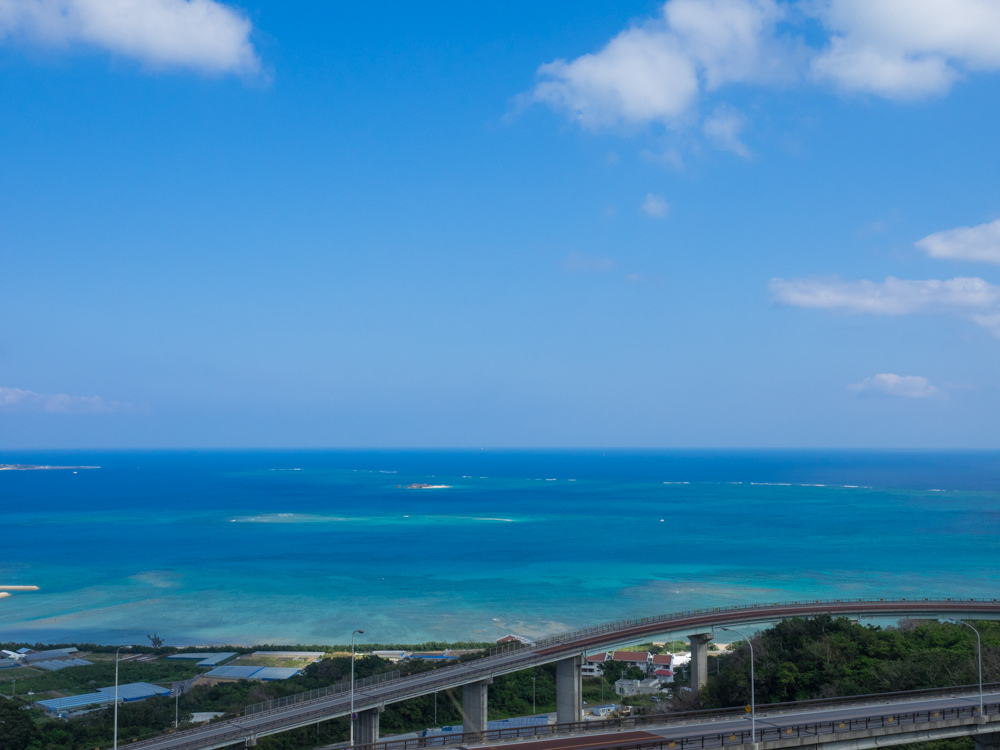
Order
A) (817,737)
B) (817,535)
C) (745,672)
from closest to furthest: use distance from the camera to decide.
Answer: (817,737)
(745,672)
(817,535)

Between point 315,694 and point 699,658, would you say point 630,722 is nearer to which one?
point 315,694

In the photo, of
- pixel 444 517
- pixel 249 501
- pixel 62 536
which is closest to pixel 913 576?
pixel 444 517

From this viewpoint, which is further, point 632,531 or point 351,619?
point 632,531

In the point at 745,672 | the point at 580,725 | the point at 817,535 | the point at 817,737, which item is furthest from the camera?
the point at 817,535

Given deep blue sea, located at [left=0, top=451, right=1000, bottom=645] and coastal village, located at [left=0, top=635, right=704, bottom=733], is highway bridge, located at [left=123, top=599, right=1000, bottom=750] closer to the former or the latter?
coastal village, located at [left=0, top=635, right=704, bottom=733]

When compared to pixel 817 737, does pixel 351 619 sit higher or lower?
lower

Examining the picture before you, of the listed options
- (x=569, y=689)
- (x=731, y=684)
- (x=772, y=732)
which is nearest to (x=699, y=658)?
(x=569, y=689)

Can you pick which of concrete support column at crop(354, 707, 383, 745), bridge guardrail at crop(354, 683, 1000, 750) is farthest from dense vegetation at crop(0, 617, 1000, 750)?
concrete support column at crop(354, 707, 383, 745)

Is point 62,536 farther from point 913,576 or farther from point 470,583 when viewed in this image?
point 913,576

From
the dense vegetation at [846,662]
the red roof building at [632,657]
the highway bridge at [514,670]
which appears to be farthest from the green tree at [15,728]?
the red roof building at [632,657]
